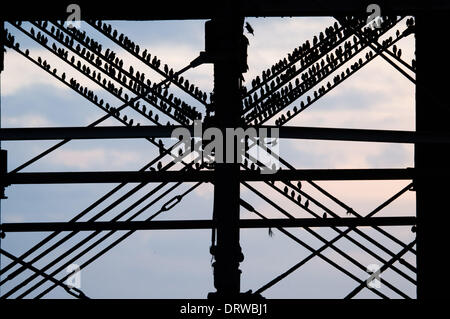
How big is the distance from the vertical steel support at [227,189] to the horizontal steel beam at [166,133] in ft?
0.78

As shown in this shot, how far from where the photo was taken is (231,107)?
598 cm

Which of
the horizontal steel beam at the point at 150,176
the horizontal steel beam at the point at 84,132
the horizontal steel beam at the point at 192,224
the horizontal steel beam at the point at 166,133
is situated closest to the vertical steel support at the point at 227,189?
the horizontal steel beam at the point at 166,133

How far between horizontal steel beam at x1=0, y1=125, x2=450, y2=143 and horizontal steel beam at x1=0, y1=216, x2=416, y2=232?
10.5ft

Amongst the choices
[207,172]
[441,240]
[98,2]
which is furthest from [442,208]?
[98,2]

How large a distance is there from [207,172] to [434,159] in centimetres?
224

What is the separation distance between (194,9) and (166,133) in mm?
2508

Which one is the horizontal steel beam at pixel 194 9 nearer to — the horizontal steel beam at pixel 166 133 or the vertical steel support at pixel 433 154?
the horizontal steel beam at pixel 166 133

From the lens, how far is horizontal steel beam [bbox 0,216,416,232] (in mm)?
9570

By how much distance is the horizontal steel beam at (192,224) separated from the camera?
957cm

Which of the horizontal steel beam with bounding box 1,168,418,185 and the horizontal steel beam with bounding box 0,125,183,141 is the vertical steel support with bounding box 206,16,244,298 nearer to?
the horizontal steel beam with bounding box 0,125,183,141

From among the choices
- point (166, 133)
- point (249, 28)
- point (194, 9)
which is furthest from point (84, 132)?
point (249, 28)

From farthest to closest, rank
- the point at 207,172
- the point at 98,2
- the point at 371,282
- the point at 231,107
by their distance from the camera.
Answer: the point at 371,282 < the point at 207,172 < the point at 98,2 < the point at 231,107

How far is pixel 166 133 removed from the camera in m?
5.98
